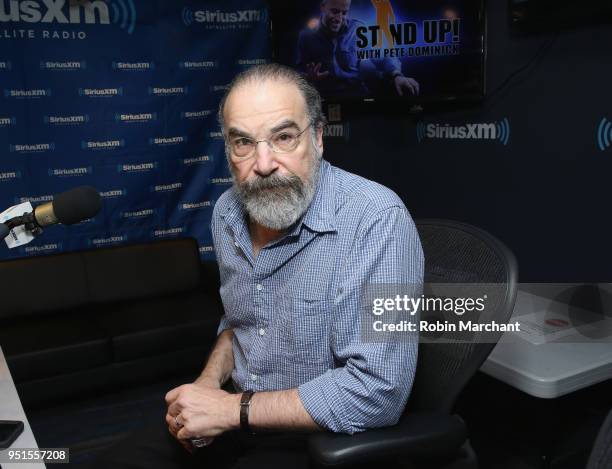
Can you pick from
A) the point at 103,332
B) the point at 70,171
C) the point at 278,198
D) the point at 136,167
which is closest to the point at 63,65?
the point at 70,171

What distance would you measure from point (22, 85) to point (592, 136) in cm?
299

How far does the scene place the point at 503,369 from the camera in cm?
167

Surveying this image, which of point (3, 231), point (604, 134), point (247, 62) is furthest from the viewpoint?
point (247, 62)

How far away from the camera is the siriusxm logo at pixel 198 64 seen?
3754 millimetres

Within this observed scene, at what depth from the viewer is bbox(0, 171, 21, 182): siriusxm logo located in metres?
3.34

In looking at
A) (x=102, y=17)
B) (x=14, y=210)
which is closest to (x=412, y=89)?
(x=102, y=17)

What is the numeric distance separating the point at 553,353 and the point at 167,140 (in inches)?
109

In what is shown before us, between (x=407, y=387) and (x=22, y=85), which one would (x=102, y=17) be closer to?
(x=22, y=85)

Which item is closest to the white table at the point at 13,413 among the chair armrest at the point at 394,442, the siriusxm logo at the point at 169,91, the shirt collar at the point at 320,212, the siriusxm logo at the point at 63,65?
the chair armrest at the point at 394,442

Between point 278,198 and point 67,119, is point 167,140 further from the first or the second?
point 278,198

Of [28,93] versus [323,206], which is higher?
[28,93]

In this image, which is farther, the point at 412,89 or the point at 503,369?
the point at 412,89

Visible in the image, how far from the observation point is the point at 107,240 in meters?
3.68

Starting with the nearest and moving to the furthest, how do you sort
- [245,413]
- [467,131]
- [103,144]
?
[245,413]
[467,131]
[103,144]
